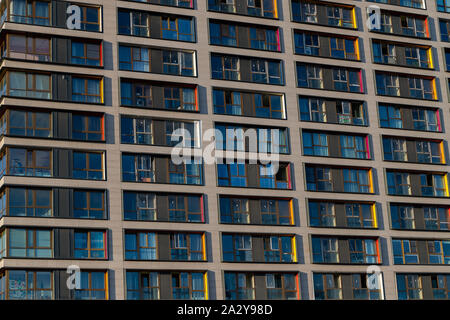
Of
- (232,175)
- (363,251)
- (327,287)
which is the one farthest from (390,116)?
(327,287)

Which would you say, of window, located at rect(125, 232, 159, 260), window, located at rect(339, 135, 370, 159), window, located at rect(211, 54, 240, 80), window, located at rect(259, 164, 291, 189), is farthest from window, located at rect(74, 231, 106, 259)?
window, located at rect(339, 135, 370, 159)

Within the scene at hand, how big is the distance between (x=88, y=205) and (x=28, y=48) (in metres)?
11.5

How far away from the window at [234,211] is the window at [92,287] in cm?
957

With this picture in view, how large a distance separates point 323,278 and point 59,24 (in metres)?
25.5

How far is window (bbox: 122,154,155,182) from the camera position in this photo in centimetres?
5403

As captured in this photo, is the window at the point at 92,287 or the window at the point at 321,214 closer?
the window at the point at 92,287

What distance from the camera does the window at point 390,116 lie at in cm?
6284

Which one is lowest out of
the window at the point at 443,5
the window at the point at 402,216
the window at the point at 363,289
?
the window at the point at 363,289

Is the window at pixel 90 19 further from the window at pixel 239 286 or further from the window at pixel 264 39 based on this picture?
the window at pixel 239 286

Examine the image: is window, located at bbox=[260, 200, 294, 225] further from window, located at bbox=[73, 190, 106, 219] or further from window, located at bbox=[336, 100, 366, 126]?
window, located at bbox=[73, 190, 106, 219]

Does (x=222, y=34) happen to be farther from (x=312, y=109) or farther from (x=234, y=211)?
(x=234, y=211)

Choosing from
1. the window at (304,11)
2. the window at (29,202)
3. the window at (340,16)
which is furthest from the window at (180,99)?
the window at (340,16)

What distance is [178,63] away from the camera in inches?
2272
